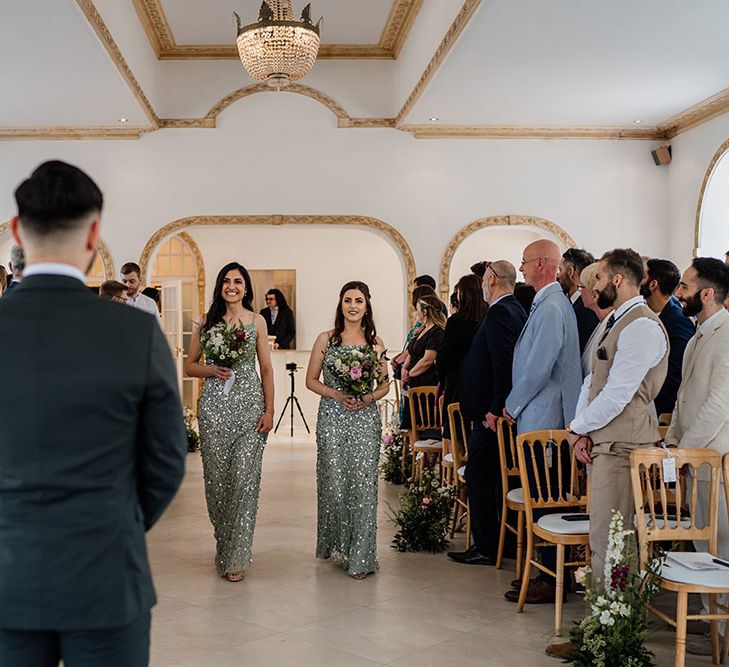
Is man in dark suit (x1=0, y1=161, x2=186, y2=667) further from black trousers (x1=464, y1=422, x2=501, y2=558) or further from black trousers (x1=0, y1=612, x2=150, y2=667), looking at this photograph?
black trousers (x1=464, y1=422, x2=501, y2=558)

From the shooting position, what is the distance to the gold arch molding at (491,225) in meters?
11.8

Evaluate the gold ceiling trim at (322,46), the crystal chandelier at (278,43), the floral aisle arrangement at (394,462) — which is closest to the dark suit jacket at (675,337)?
the floral aisle arrangement at (394,462)

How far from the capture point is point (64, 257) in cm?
205

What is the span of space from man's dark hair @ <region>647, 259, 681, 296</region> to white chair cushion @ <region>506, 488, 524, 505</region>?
162cm

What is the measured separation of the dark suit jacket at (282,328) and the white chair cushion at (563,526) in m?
11.1

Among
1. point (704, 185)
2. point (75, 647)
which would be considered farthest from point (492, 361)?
point (704, 185)

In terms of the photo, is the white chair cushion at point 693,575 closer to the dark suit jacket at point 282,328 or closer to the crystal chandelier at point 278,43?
the crystal chandelier at point 278,43

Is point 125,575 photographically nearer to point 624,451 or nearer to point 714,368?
point 624,451

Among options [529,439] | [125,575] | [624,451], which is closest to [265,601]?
[529,439]

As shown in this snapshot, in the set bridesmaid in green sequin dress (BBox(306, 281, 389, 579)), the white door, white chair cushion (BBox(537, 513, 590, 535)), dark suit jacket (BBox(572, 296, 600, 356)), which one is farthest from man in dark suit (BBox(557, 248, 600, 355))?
the white door

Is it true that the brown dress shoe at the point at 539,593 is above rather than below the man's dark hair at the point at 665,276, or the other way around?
below

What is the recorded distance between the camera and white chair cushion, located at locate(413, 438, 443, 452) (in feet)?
26.0

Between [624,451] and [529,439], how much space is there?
0.75 m

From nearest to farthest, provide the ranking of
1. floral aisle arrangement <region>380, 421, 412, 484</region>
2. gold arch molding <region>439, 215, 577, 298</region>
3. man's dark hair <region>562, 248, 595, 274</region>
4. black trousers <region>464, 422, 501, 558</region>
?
black trousers <region>464, 422, 501, 558</region> < man's dark hair <region>562, 248, 595, 274</region> < floral aisle arrangement <region>380, 421, 412, 484</region> < gold arch molding <region>439, 215, 577, 298</region>
